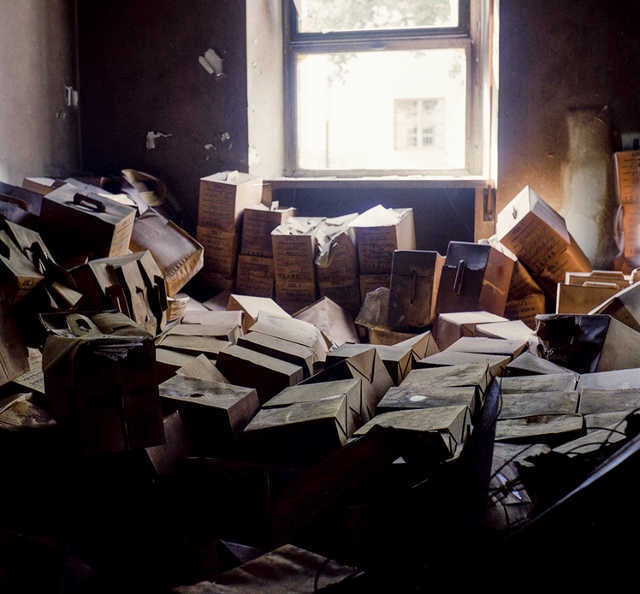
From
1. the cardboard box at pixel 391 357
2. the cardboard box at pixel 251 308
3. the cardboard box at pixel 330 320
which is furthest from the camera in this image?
the cardboard box at pixel 330 320

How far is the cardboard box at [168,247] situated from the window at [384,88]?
56.0 inches

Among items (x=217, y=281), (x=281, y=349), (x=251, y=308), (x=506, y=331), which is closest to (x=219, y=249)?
(x=217, y=281)

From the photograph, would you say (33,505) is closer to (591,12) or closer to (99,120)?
(99,120)

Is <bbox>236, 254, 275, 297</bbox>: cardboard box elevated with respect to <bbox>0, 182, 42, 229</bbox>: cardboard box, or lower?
lower

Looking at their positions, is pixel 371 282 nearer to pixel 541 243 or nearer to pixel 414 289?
pixel 414 289

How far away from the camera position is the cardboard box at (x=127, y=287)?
8.36 ft

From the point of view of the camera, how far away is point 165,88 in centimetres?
419

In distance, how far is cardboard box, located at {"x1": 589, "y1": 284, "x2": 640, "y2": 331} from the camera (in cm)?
258

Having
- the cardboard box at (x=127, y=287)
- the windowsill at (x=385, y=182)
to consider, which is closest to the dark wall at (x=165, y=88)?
the windowsill at (x=385, y=182)

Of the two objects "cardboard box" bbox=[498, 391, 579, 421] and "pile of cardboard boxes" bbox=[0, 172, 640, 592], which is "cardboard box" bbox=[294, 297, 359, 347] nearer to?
"pile of cardboard boxes" bbox=[0, 172, 640, 592]

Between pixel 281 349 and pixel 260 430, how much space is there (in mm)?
634

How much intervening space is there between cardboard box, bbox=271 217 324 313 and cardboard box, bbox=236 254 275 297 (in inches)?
3.6

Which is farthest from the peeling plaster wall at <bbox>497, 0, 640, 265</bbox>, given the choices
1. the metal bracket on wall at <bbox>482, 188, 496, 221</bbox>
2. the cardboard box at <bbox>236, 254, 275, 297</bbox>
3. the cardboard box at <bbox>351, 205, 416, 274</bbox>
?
the cardboard box at <bbox>236, 254, 275, 297</bbox>

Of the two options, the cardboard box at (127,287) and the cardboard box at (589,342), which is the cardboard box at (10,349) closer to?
the cardboard box at (127,287)
